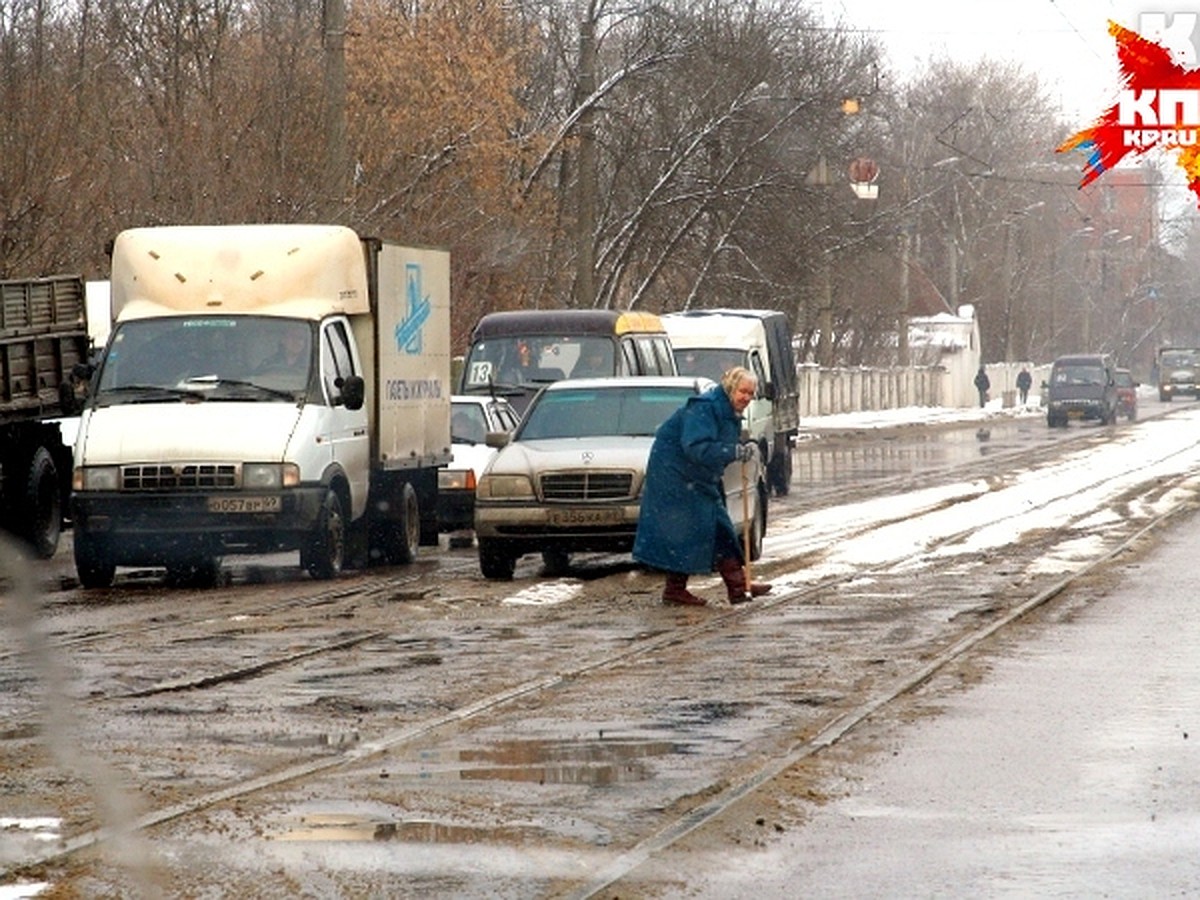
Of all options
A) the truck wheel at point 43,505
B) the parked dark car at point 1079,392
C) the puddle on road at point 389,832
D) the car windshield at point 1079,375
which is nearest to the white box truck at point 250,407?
the truck wheel at point 43,505

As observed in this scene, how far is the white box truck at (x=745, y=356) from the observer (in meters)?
31.9

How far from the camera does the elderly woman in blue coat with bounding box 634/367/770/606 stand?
1573 centimetres

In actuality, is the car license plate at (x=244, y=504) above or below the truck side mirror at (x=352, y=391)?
below

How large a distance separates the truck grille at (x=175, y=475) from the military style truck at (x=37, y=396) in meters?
2.65

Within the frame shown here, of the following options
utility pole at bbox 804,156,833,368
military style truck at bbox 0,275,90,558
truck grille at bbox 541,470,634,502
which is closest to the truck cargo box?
military style truck at bbox 0,275,90,558

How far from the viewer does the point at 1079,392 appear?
66.2 meters

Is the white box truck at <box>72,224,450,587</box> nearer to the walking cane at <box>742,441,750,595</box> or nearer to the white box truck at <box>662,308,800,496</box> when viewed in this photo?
the walking cane at <box>742,441,750,595</box>

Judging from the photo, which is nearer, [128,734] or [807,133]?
[128,734]

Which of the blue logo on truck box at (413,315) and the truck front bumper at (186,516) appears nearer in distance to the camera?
the truck front bumper at (186,516)

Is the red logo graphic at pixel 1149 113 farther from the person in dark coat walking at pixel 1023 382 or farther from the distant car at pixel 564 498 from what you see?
the person in dark coat walking at pixel 1023 382

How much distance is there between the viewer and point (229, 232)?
19.4 m

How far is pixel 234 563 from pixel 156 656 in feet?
27.6

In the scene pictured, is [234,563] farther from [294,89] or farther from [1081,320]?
[1081,320]

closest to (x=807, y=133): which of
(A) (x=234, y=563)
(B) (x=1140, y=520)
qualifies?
(B) (x=1140, y=520)
